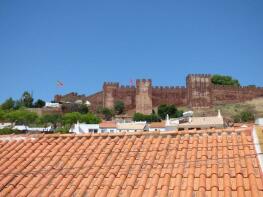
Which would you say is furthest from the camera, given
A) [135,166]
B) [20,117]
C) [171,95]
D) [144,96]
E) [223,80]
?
[223,80]

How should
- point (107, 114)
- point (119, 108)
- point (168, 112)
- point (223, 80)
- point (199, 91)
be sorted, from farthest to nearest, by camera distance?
point (223, 80)
point (199, 91)
point (119, 108)
point (107, 114)
point (168, 112)

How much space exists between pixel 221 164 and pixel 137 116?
74002mm

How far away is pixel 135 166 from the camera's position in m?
6.15

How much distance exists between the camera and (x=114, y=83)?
10012cm

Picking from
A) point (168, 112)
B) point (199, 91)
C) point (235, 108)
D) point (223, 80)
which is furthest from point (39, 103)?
point (223, 80)

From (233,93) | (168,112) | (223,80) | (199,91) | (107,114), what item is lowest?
(107,114)

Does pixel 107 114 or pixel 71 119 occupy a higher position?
pixel 107 114

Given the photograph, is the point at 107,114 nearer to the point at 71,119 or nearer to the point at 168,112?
the point at 168,112

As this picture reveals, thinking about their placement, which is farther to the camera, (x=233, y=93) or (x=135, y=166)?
(x=233, y=93)

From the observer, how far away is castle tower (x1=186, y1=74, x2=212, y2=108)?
96500 millimetres

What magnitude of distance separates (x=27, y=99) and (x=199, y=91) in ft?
137

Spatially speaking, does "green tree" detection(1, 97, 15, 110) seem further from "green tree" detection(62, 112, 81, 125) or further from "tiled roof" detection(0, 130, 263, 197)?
"tiled roof" detection(0, 130, 263, 197)

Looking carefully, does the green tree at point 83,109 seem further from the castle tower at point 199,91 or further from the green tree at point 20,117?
→ the castle tower at point 199,91

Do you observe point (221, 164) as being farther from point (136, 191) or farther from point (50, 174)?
point (50, 174)
